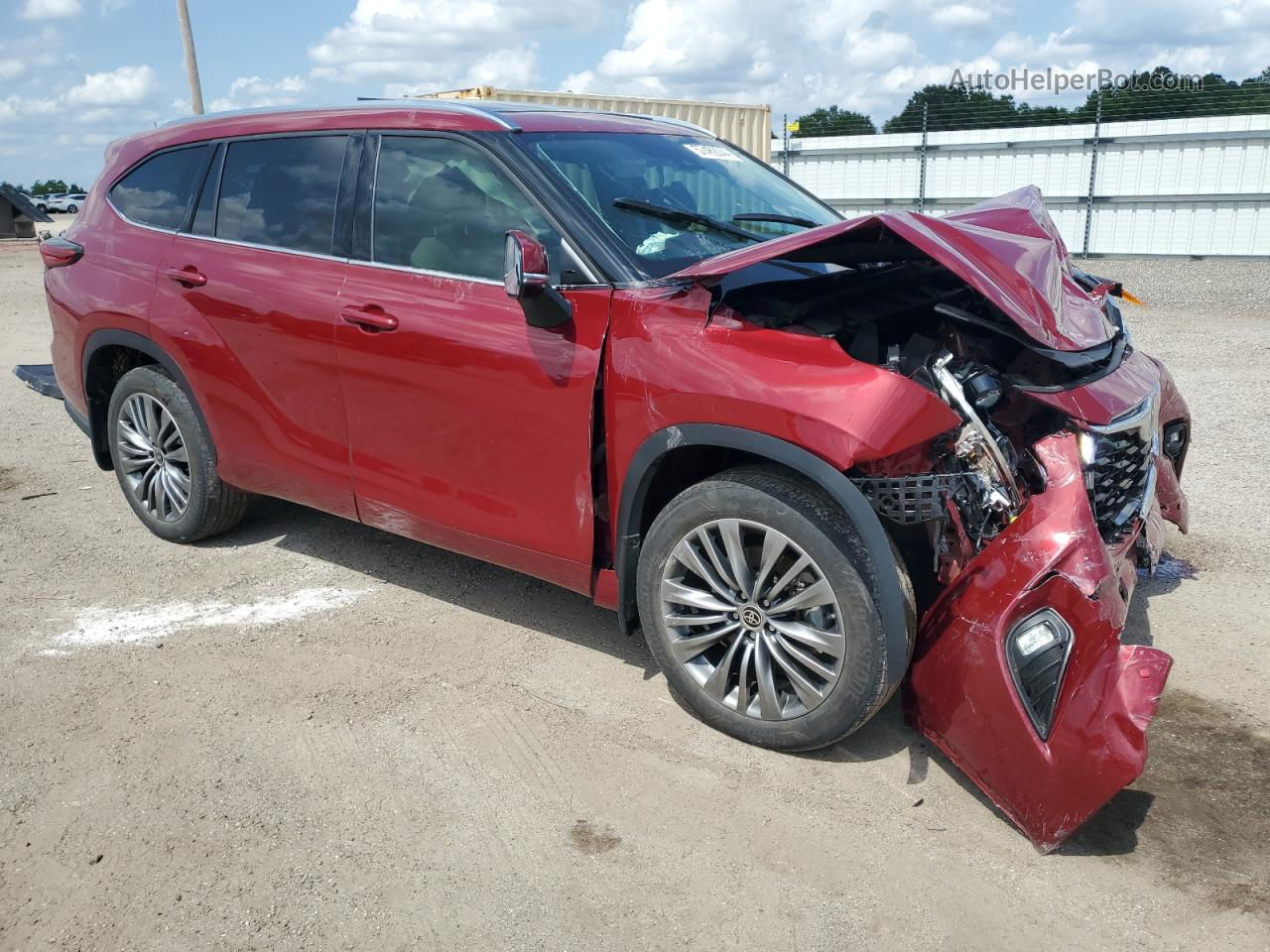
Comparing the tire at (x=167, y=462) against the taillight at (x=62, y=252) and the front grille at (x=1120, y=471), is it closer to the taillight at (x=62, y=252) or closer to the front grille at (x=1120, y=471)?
the taillight at (x=62, y=252)

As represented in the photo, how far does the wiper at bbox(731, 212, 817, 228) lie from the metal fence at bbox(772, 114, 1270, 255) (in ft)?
52.6

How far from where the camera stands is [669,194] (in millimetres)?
4133

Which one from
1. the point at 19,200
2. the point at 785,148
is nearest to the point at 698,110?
the point at 785,148

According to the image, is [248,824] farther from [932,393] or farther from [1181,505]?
[1181,505]

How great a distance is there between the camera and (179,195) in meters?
4.96

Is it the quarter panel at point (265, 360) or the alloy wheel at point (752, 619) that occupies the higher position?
the quarter panel at point (265, 360)

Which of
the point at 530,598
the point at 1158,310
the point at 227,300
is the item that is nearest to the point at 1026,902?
the point at 530,598

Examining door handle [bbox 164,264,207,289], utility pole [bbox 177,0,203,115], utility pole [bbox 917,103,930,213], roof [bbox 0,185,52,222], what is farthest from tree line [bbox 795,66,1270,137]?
roof [bbox 0,185,52,222]

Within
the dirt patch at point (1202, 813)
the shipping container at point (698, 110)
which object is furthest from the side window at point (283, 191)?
the shipping container at point (698, 110)

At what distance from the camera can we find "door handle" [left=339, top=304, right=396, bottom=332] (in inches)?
159

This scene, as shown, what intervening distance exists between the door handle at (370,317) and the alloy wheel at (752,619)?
144 cm

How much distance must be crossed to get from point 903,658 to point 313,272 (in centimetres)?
274

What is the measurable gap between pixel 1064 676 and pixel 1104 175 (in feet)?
64.3

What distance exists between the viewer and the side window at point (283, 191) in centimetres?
435
